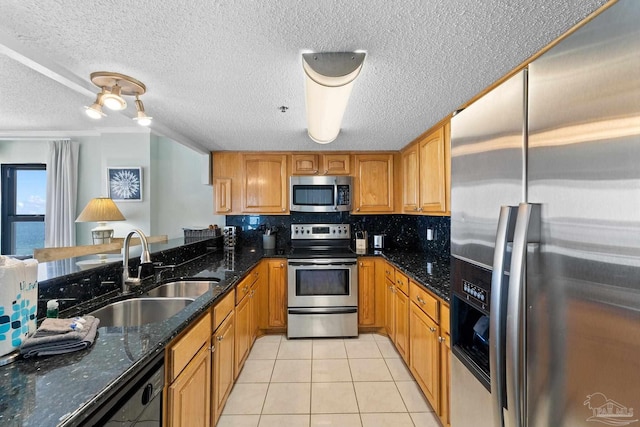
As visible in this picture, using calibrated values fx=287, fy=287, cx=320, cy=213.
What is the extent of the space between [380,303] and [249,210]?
192cm

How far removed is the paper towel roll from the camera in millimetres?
858

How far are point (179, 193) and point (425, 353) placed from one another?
382 centimetres

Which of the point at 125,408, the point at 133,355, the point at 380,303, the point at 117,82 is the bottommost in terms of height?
the point at 380,303

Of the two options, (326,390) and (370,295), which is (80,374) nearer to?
(326,390)

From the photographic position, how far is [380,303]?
→ 3236 mm

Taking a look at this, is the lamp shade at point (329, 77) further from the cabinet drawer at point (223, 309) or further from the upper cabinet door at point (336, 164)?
the upper cabinet door at point (336, 164)

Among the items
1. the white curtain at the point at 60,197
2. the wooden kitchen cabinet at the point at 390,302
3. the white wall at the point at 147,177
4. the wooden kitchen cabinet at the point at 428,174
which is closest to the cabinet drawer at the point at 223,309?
the wooden kitchen cabinet at the point at 390,302

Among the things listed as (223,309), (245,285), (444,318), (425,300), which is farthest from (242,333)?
(444,318)

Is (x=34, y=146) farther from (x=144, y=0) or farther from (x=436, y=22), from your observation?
(x=436, y=22)

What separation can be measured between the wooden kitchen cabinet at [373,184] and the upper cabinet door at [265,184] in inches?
35.8

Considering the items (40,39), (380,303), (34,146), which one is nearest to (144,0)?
(40,39)

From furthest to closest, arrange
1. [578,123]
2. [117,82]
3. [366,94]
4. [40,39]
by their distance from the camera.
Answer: [366,94] < [117,82] < [40,39] < [578,123]

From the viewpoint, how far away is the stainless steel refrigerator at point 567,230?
1.80 feet

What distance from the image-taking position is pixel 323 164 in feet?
11.7
